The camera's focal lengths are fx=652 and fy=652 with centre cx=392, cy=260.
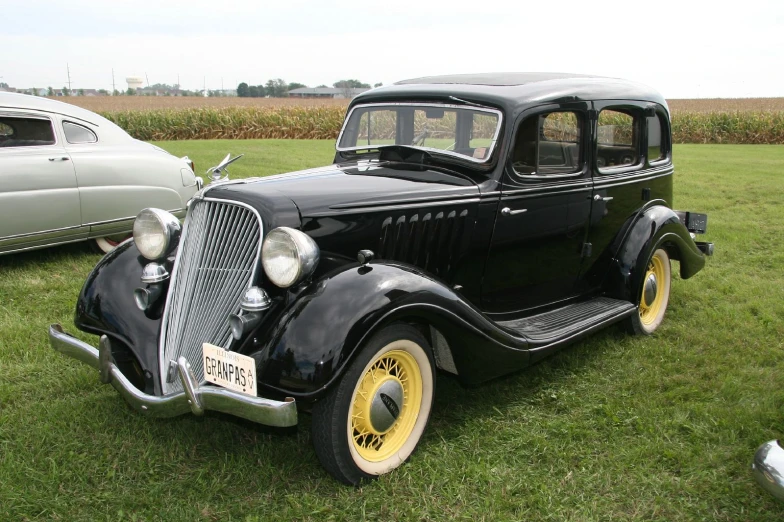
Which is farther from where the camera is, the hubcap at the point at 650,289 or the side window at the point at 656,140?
the side window at the point at 656,140

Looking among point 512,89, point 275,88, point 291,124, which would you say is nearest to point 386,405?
point 512,89

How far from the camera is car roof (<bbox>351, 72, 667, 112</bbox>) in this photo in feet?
12.5

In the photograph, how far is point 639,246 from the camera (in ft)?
14.7

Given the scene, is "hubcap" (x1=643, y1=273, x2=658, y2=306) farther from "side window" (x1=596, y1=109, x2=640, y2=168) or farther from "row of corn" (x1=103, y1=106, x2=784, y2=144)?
"row of corn" (x1=103, y1=106, x2=784, y2=144)

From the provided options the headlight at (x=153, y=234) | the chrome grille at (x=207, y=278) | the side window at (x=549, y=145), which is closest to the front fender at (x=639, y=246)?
the side window at (x=549, y=145)

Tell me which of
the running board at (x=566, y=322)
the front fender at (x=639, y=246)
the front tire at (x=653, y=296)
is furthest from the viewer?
the front tire at (x=653, y=296)

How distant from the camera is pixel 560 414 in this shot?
358 cm

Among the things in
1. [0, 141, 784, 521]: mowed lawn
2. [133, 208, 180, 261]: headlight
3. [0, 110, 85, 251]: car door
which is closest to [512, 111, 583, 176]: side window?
[0, 141, 784, 521]: mowed lawn

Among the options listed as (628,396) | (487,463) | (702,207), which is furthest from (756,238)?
(487,463)

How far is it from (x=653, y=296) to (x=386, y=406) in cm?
276

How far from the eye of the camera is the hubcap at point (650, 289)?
15.5 feet

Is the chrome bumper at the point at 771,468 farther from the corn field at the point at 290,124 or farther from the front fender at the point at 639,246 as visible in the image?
the corn field at the point at 290,124

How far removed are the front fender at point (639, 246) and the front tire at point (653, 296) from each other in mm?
90

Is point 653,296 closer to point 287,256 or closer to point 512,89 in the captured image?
point 512,89
